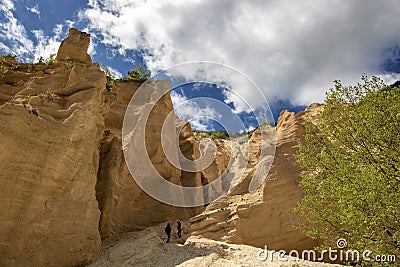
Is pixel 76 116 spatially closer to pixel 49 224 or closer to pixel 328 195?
pixel 49 224

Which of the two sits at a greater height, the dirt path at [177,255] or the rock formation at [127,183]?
the rock formation at [127,183]

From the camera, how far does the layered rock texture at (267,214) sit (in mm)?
22125

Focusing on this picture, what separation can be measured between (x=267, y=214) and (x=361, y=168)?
9.58 metres

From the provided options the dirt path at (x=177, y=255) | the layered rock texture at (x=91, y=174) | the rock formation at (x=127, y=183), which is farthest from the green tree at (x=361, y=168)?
the rock formation at (x=127, y=183)

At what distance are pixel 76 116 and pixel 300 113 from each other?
19441 mm

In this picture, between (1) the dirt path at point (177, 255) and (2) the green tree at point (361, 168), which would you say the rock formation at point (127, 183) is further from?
(2) the green tree at point (361, 168)

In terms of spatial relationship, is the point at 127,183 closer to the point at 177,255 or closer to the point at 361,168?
the point at 177,255

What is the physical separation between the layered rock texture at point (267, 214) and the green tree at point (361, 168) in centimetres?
590

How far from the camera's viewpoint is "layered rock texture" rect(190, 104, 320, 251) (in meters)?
22.1

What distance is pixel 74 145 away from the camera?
61.8 feet

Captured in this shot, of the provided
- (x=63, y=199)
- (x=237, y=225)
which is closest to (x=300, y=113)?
(x=237, y=225)

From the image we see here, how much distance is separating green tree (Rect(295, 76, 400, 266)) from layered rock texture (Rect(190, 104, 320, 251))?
19.3 feet

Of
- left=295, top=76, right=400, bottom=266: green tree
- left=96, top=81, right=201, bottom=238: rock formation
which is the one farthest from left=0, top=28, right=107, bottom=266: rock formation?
left=295, top=76, right=400, bottom=266: green tree

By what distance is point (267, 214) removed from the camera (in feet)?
75.6
